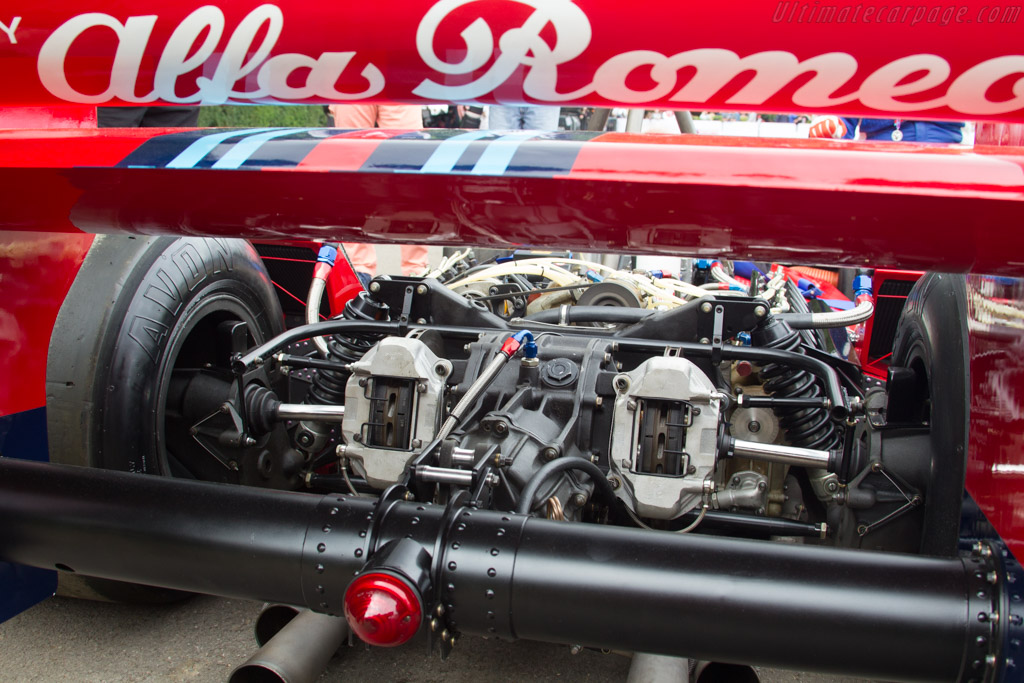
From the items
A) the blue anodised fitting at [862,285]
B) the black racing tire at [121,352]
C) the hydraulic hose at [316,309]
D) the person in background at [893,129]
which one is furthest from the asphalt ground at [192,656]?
the person in background at [893,129]

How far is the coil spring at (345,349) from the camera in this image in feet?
9.31

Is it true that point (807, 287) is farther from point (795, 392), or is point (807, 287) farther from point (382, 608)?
point (382, 608)

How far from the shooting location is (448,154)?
4.05 feet

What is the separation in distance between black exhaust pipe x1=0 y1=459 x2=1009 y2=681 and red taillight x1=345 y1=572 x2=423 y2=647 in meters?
0.07

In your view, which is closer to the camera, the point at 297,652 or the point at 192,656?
the point at 297,652

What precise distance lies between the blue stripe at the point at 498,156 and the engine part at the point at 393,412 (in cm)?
101

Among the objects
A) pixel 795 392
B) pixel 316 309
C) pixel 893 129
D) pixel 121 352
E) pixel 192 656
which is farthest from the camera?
pixel 893 129

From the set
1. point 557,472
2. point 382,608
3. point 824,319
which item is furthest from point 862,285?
point 382,608

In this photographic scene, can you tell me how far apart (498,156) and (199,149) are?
48cm

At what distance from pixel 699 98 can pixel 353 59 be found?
1.70 ft

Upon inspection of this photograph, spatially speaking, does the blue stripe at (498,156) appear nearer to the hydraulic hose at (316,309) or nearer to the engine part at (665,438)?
the engine part at (665,438)

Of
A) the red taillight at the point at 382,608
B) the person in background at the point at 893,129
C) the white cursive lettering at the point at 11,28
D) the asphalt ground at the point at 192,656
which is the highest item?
the person in background at the point at 893,129

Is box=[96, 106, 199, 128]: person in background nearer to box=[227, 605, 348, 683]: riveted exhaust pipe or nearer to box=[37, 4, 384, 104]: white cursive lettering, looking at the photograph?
box=[37, 4, 384, 104]: white cursive lettering

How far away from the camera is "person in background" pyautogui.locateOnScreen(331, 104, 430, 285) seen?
5.63m
